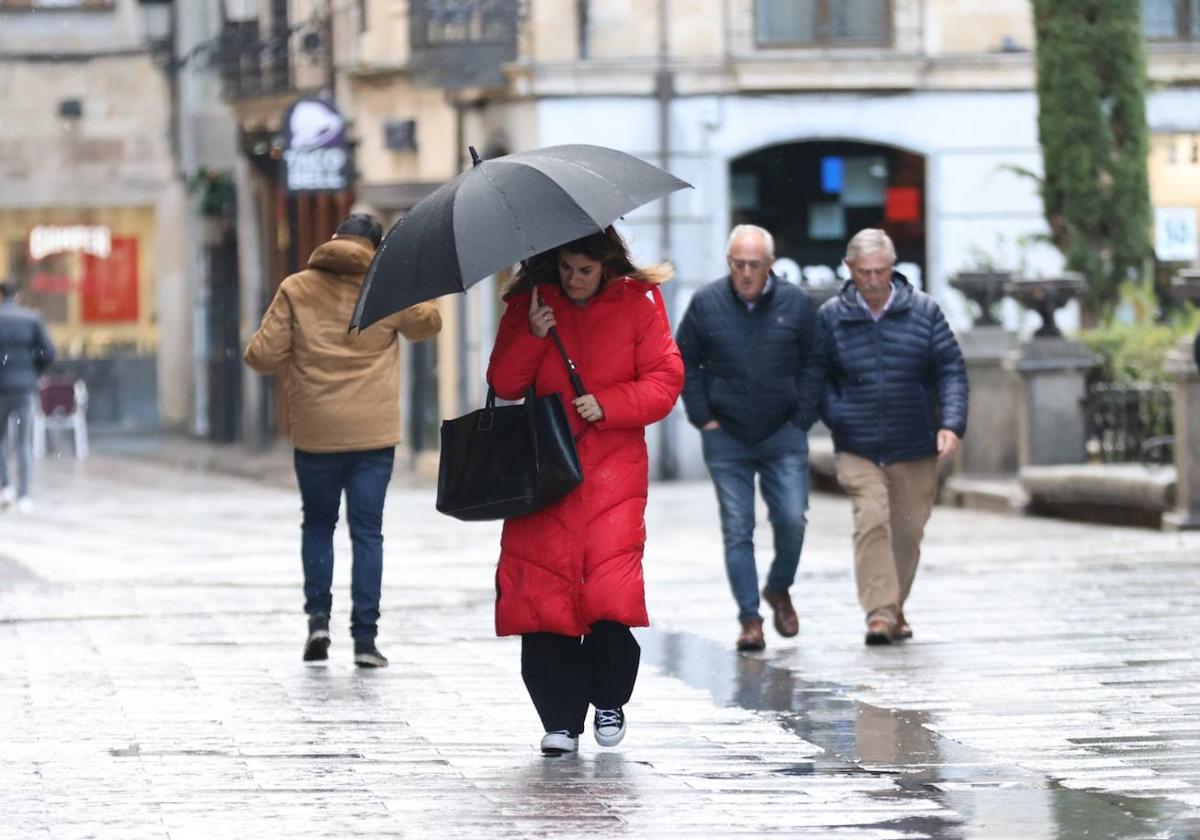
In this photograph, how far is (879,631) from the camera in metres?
11.9

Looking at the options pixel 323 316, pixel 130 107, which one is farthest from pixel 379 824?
pixel 130 107

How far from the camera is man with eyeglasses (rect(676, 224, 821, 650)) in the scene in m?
11.8

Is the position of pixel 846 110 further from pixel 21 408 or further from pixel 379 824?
pixel 379 824

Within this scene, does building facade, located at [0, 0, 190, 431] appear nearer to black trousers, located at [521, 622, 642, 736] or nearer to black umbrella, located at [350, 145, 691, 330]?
black umbrella, located at [350, 145, 691, 330]

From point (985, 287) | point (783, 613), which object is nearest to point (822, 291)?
point (985, 287)

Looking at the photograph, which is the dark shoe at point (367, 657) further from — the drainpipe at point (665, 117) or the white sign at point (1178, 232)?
the white sign at point (1178, 232)

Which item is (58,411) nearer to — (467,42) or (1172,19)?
(467,42)

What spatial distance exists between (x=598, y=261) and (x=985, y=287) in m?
12.4

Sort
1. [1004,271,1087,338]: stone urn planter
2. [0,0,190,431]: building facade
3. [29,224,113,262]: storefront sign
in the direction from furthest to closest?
[29,224,113,262]: storefront sign → [0,0,190,431]: building facade → [1004,271,1087,338]: stone urn planter

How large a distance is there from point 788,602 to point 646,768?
3.64 meters

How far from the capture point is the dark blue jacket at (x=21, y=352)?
22.7m

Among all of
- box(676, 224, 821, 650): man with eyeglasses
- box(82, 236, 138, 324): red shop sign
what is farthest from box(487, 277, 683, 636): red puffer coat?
box(82, 236, 138, 324): red shop sign

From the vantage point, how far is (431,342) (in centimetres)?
3000

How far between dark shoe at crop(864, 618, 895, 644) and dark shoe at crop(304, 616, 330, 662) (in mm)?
2308
